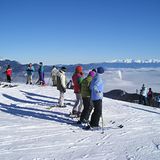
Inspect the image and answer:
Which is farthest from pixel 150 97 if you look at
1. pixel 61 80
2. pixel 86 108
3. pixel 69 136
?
pixel 69 136

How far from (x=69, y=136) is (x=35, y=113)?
4389 millimetres

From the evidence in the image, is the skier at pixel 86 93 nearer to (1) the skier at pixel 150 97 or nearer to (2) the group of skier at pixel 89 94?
(2) the group of skier at pixel 89 94

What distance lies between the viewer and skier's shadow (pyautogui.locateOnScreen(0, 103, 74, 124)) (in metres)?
12.9

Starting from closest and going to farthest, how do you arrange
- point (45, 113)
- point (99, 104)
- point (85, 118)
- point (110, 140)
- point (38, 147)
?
1. point (38, 147)
2. point (110, 140)
3. point (99, 104)
4. point (85, 118)
5. point (45, 113)

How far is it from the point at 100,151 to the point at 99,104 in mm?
2550

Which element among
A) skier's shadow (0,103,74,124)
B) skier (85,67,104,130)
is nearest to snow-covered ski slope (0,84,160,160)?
skier's shadow (0,103,74,124)

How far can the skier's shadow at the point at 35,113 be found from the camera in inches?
508

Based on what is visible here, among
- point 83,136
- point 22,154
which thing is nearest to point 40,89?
point 83,136

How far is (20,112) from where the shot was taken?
1455cm

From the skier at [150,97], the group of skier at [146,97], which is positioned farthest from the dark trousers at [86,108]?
the skier at [150,97]

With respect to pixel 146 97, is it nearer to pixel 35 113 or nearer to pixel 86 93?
pixel 35 113

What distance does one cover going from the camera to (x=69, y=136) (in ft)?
33.2

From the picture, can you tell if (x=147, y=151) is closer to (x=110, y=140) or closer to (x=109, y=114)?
(x=110, y=140)

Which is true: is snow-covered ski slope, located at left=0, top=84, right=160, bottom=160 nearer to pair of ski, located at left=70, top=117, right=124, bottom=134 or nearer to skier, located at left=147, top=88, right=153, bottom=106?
pair of ski, located at left=70, top=117, right=124, bottom=134
